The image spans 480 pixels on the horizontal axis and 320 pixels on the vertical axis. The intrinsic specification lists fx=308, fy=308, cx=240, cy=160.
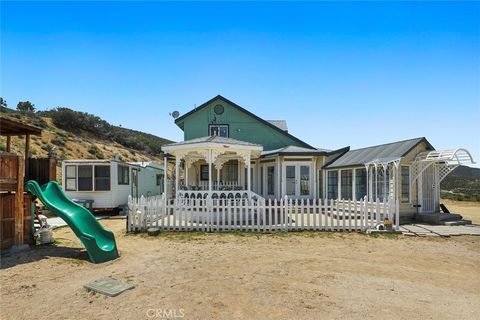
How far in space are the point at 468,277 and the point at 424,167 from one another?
27.5ft

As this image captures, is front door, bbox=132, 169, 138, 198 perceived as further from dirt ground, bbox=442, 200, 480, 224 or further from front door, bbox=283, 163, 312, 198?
dirt ground, bbox=442, 200, 480, 224

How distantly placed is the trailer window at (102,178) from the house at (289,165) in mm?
4032

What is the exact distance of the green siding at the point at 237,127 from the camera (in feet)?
67.0

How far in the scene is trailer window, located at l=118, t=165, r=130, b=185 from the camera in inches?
745

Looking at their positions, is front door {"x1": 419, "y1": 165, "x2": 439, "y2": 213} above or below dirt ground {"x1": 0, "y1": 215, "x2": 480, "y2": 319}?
above

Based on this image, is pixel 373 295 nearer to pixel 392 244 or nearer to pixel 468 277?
pixel 468 277

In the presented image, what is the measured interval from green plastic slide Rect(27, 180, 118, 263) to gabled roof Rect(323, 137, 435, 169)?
11.9m

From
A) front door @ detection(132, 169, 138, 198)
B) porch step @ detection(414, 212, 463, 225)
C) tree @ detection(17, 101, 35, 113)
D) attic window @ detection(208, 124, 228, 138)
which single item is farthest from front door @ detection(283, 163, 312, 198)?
tree @ detection(17, 101, 35, 113)

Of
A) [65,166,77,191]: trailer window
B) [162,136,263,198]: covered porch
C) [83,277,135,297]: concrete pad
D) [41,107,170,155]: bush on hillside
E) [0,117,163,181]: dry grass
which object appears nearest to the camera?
[83,277,135,297]: concrete pad

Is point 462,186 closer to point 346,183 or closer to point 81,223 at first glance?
point 346,183

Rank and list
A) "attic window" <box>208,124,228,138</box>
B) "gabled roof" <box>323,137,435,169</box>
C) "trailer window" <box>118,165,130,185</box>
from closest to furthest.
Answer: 1. "gabled roof" <box>323,137,435,169</box>
2. "trailer window" <box>118,165,130,185</box>
3. "attic window" <box>208,124,228,138</box>

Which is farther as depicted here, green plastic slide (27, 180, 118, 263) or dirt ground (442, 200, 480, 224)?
dirt ground (442, 200, 480, 224)

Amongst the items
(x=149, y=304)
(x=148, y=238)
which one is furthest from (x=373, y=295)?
(x=148, y=238)

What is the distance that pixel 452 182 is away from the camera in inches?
1797
